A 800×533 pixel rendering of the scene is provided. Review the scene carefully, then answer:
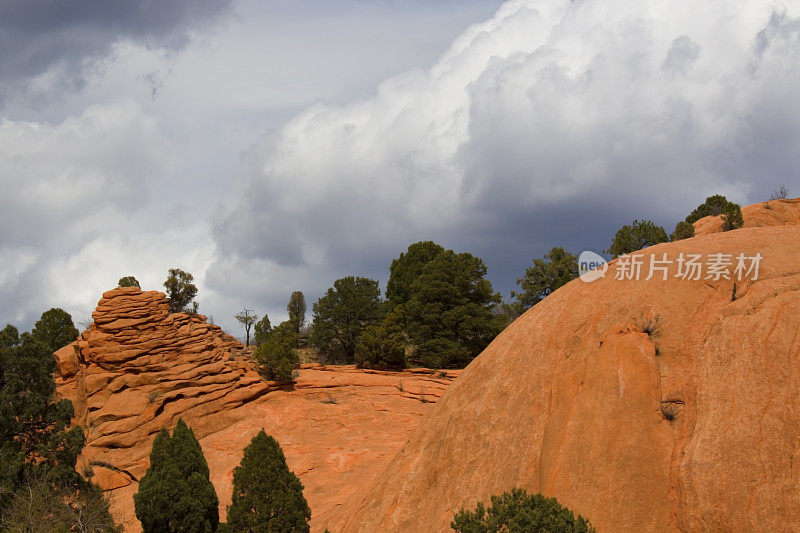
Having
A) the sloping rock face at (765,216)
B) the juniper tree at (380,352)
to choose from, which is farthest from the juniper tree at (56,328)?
the sloping rock face at (765,216)

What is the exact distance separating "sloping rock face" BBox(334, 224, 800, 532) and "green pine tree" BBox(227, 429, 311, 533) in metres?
2.76

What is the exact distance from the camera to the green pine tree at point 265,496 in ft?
42.5

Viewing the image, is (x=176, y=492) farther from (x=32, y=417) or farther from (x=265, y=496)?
(x=32, y=417)

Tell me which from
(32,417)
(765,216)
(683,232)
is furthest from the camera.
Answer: (765,216)

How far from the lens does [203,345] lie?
30125 mm

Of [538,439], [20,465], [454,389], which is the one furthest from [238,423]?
[538,439]

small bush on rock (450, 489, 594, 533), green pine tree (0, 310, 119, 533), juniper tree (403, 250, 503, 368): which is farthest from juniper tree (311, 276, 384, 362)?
small bush on rock (450, 489, 594, 533)

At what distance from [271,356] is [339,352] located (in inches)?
834

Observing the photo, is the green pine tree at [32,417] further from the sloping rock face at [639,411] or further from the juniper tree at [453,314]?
the juniper tree at [453,314]

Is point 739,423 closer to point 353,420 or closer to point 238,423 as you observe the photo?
point 353,420

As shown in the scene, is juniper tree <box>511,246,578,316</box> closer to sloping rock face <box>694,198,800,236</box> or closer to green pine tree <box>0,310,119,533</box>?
sloping rock face <box>694,198,800,236</box>

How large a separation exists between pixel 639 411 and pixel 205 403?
926 inches

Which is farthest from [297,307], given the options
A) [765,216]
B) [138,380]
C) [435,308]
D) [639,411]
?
[639,411]

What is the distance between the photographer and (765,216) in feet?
123
